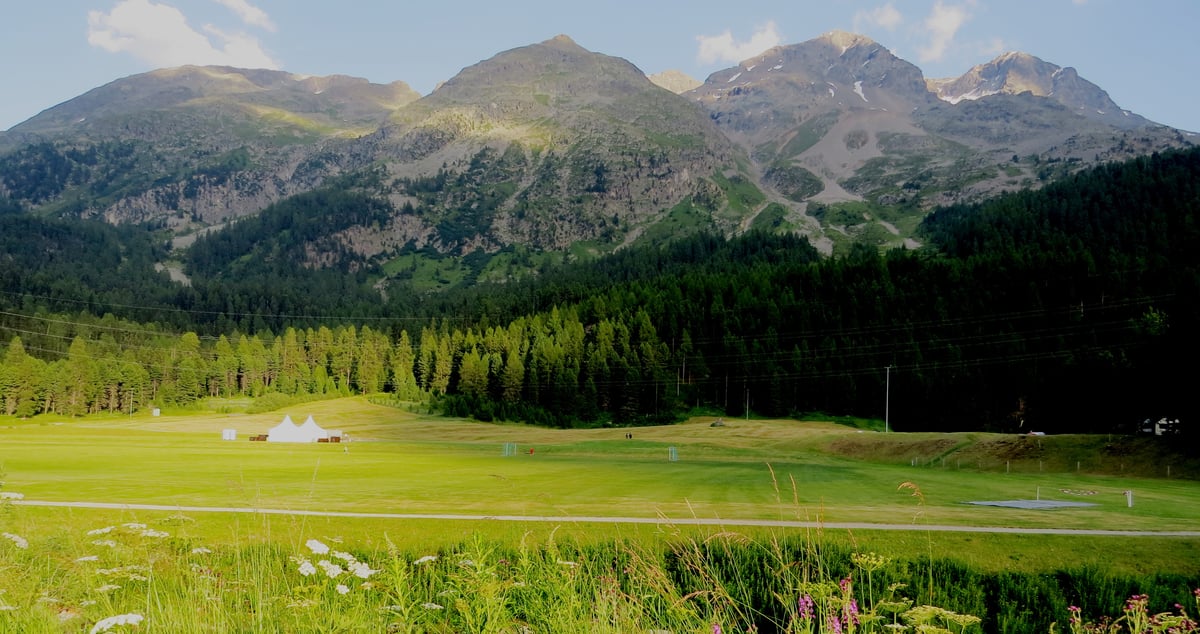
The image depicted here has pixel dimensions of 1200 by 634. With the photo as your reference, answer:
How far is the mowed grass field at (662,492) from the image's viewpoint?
22125 mm

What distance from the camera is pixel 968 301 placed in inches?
5965

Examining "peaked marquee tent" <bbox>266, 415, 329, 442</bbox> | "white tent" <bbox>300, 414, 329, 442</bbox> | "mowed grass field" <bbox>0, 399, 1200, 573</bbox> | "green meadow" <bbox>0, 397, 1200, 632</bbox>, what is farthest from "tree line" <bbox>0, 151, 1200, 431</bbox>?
"green meadow" <bbox>0, 397, 1200, 632</bbox>

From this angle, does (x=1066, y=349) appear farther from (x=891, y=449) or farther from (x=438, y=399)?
(x=438, y=399)

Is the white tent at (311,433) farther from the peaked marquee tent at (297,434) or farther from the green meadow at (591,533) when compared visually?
the green meadow at (591,533)

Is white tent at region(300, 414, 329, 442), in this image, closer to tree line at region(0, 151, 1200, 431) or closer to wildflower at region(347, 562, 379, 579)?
tree line at region(0, 151, 1200, 431)

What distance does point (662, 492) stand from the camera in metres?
39.1

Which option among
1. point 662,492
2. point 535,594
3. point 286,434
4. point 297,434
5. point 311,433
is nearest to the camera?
point 535,594

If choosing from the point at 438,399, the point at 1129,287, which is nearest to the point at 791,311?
the point at 1129,287

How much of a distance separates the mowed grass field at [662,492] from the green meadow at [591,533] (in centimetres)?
28

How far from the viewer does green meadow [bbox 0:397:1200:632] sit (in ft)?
26.6

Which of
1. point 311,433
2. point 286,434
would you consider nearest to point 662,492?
point 311,433

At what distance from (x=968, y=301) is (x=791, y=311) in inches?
1450

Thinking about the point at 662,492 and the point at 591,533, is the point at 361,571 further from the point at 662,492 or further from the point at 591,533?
the point at 662,492

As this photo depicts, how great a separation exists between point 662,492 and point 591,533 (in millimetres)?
16944
